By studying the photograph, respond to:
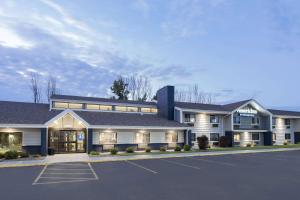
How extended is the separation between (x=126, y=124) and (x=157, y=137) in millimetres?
4581

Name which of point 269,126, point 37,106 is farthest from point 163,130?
point 269,126

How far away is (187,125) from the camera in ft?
107

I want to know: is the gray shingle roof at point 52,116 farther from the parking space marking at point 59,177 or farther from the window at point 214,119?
the parking space marking at point 59,177

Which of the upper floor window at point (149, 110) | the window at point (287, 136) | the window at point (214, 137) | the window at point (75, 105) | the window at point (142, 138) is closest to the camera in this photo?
the window at point (142, 138)

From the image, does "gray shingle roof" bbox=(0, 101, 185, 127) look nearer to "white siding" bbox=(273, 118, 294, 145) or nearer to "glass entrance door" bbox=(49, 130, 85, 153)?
"glass entrance door" bbox=(49, 130, 85, 153)

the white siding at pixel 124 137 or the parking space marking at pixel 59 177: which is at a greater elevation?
the white siding at pixel 124 137

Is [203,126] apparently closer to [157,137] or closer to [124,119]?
[157,137]

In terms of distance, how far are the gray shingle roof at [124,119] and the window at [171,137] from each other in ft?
4.08

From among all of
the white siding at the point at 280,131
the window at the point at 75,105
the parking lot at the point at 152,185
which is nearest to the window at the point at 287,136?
the white siding at the point at 280,131

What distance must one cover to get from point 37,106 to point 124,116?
10.1 meters

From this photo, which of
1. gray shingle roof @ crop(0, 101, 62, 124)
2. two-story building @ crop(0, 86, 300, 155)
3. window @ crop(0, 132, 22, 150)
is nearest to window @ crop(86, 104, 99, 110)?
two-story building @ crop(0, 86, 300, 155)

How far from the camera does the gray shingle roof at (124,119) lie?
28.2 m

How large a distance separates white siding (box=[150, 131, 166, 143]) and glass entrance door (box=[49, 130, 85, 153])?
7992 millimetres

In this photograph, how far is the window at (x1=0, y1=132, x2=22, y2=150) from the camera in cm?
2365
